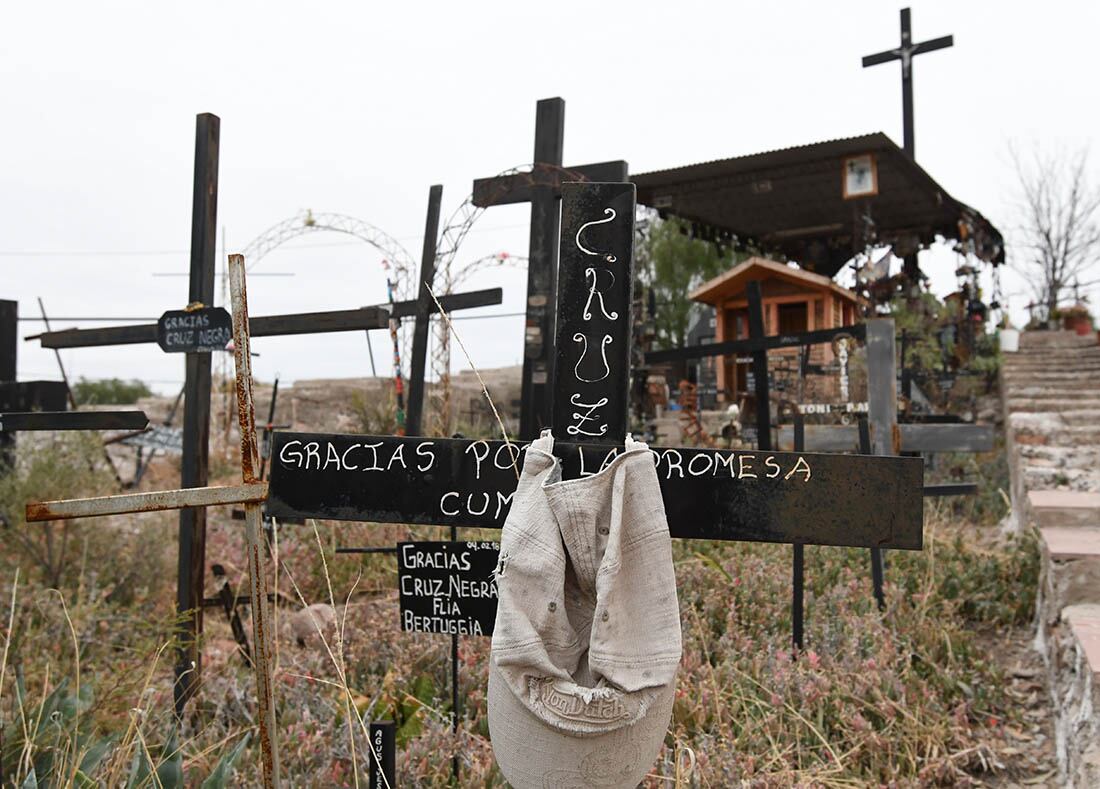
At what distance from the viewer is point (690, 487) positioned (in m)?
1.86

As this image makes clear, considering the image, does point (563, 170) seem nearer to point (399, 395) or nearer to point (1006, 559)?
point (399, 395)

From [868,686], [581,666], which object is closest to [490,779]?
[581,666]

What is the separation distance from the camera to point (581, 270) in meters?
1.83

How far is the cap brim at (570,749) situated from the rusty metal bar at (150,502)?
61cm

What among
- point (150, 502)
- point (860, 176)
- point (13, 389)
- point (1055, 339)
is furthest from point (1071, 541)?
point (1055, 339)

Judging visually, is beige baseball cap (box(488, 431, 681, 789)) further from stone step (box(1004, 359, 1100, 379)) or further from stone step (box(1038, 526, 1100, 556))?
stone step (box(1004, 359, 1100, 379))

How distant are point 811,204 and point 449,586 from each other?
12.4 metres

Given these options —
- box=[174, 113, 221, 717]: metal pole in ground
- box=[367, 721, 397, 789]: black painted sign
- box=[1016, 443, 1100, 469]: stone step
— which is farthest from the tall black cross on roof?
box=[367, 721, 397, 789]: black painted sign

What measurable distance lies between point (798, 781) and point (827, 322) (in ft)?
36.4

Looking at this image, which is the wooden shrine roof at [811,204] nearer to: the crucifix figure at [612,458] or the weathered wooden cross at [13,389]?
the weathered wooden cross at [13,389]

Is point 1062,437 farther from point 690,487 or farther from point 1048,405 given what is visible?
point 690,487

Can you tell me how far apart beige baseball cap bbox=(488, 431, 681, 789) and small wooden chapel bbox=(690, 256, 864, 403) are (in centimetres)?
1087

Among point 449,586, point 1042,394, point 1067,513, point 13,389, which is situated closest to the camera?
point 449,586

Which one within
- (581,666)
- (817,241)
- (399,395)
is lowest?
(581,666)
